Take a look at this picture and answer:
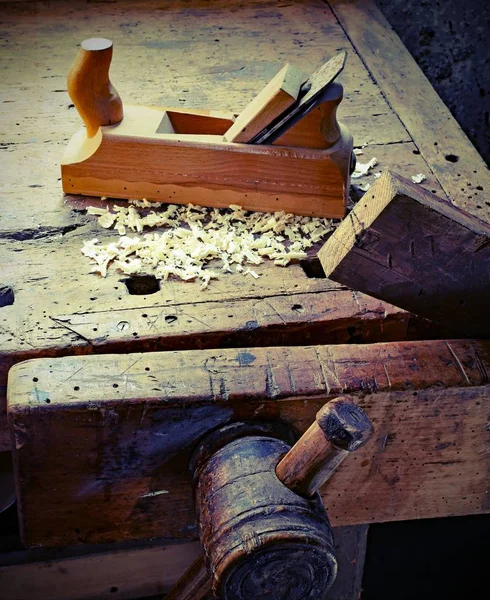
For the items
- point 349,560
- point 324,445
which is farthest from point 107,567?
point 324,445

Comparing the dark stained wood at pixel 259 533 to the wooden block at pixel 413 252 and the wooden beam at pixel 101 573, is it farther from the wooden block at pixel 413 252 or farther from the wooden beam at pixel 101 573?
the wooden beam at pixel 101 573

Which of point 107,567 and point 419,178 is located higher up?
point 419,178

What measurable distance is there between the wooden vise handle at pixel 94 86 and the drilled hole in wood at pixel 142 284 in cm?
40

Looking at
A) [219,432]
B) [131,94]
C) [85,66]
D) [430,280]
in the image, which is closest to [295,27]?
[131,94]

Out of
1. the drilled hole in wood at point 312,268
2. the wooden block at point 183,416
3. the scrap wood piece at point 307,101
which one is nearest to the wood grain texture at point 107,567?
the wooden block at point 183,416

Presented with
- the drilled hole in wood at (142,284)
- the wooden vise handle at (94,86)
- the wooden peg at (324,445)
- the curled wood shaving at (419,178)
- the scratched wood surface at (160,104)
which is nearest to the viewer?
the wooden peg at (324,445)

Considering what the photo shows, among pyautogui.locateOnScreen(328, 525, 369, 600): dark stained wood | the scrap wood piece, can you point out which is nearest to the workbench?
the scrap wood piece

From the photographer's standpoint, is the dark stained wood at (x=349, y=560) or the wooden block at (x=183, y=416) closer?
the wooden block at (x=183, y=416)

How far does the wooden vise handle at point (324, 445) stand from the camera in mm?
1179

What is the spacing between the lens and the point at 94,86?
70.6 inches

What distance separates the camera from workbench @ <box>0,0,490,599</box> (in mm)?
1537

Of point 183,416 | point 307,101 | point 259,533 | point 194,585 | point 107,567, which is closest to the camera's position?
point 259,533

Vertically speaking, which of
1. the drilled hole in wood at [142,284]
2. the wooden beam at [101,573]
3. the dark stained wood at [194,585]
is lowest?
the wooden beam at [101,573]

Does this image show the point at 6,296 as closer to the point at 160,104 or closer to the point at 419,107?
the point at 160,104
